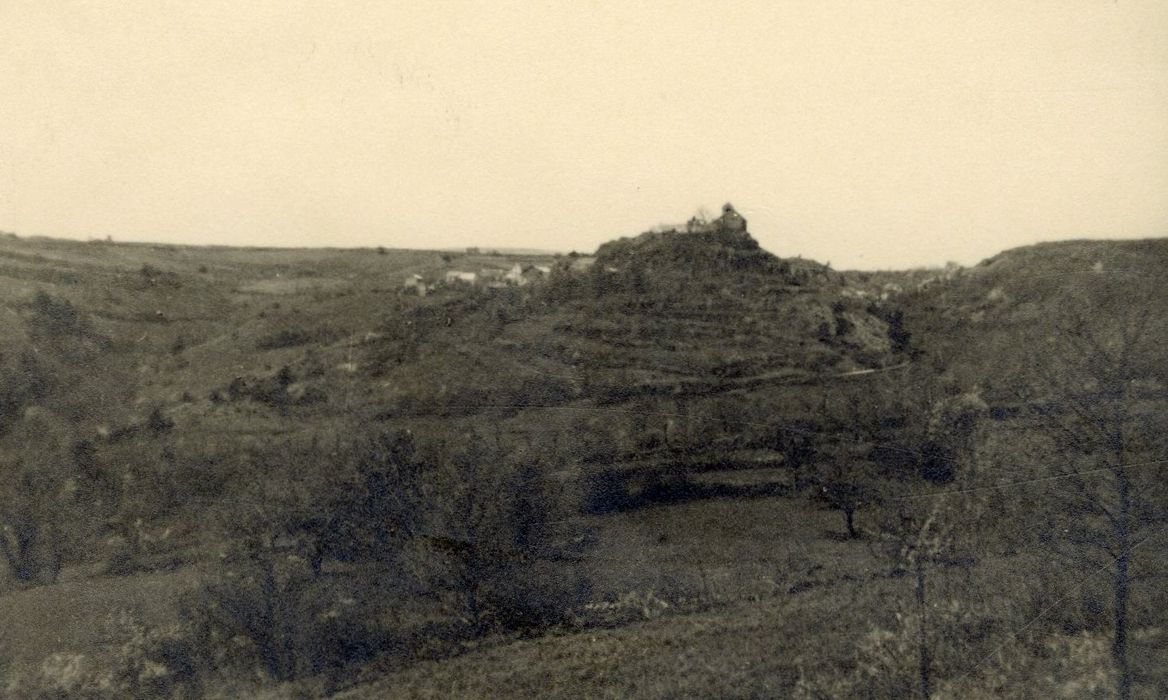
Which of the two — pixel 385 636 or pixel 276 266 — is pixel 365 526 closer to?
pixel 385 636

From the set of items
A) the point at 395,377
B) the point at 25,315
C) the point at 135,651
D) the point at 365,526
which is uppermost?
the point at 25,315

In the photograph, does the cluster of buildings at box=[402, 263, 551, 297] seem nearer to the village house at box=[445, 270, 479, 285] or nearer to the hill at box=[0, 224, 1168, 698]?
the village house at box=[445, 270, 479, 285]

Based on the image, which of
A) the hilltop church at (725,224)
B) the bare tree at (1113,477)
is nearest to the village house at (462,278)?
the hilltop church at (725,224)

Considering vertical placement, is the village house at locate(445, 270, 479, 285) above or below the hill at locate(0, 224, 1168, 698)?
above

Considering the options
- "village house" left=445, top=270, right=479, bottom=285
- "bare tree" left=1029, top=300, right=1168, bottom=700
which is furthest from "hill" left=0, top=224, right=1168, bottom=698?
"bare tree" left=1029, top=300, right=1168, bottom=700

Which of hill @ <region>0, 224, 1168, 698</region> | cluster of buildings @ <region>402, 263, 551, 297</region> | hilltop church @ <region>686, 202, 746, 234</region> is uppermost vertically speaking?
hilltop church @ <region>686, 202, 746, 234</region>

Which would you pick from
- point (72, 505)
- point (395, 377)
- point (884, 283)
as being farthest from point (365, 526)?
point (884, 283)

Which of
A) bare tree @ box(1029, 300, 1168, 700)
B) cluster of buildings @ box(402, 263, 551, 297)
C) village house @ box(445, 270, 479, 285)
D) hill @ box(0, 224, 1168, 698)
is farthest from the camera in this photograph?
village house @ box(445, 270, 479, 285)

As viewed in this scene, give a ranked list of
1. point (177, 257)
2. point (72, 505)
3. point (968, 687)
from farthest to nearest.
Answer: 1. point (177, 257)
2. point (72, 505)
3. point (968, 687)
